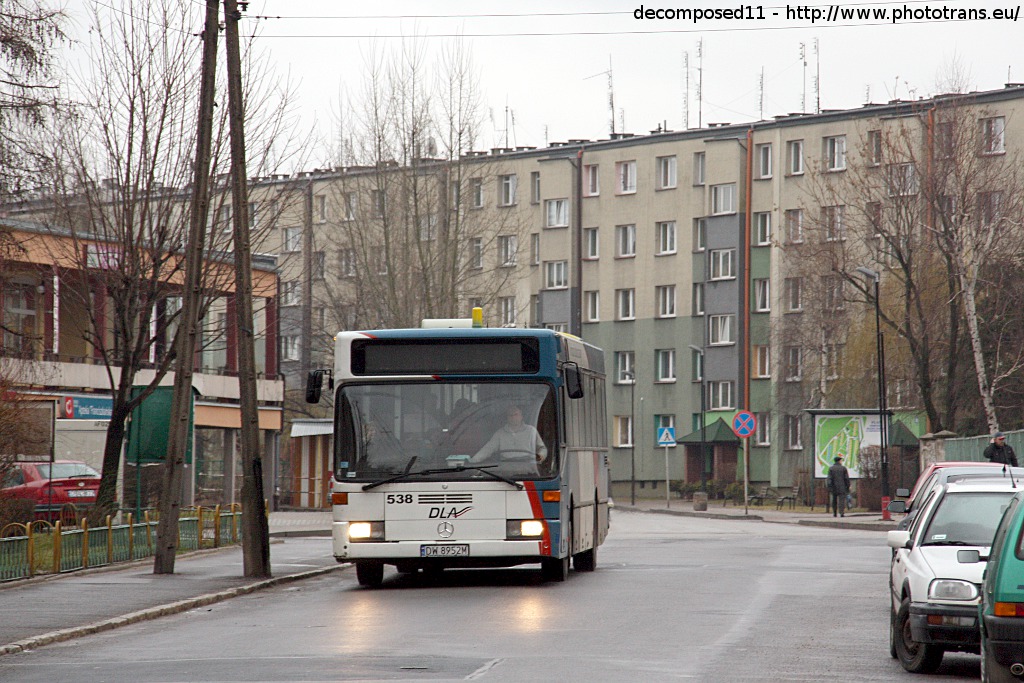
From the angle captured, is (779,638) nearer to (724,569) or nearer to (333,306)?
(724,569)

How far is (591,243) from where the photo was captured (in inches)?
3295

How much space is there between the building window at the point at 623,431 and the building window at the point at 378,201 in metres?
30.0

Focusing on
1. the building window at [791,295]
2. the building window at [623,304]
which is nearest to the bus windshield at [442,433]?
the building window at [791,295]

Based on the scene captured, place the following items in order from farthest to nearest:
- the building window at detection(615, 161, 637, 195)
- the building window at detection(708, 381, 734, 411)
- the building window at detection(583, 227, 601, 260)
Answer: the building window at detection(583, 227, 601, 260) < the building window at detection(615, 161, 637, 195) < the building window at detection(708, 381, 734, 411)

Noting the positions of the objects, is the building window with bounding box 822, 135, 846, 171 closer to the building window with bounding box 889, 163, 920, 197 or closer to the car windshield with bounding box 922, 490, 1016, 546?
the building window with bounding box 889, 163, 920, 197

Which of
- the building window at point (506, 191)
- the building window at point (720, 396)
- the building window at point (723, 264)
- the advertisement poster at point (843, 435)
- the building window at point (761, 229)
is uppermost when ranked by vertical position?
the building window at point (506, 191)

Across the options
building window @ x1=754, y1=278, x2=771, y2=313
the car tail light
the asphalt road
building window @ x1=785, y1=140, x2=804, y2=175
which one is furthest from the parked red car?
building window @ x1=785, y1=140, x2=804, y2=175

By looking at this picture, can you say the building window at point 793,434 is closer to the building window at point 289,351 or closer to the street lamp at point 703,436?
the street lamp at point 703,436

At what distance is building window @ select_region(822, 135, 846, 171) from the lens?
74375 millimetres

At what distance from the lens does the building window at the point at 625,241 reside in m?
82.1

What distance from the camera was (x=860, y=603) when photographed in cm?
1788

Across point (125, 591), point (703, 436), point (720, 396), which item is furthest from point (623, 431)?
point (125, 591)

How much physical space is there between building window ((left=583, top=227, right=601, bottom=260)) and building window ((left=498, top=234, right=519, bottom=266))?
23738 mm

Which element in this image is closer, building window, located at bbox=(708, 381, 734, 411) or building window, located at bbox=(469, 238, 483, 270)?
building window, located at bbox=(469, 238, 483, 270)
